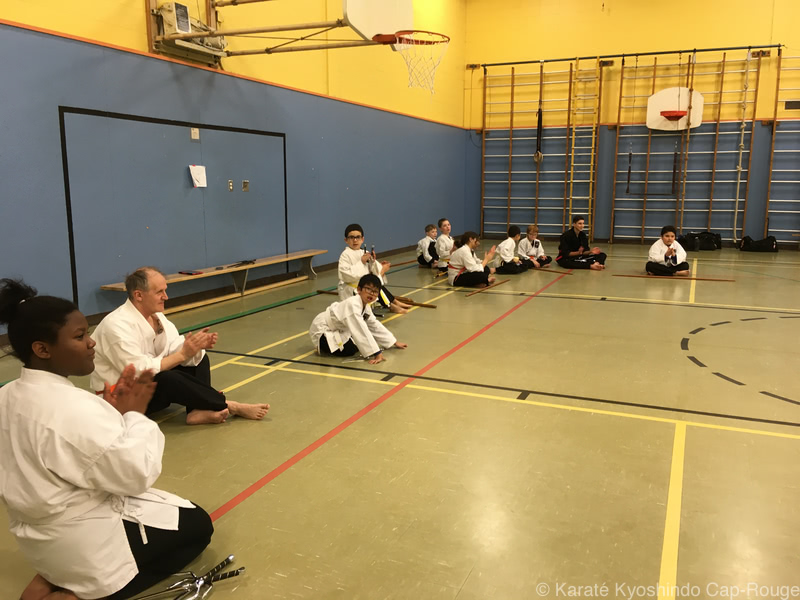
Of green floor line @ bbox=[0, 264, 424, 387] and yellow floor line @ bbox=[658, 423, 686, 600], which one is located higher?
green floor line @ bbox=[0, 264, 424, 387]

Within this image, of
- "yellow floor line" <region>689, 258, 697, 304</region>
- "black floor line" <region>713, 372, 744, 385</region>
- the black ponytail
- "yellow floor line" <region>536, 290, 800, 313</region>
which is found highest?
the black ponytail

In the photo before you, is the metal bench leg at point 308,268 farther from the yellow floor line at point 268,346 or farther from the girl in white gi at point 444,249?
the yellow floor line at point 268,346

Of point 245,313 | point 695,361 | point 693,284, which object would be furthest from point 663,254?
point 245,313

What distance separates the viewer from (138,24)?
750cm

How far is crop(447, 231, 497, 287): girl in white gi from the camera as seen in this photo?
972 cm

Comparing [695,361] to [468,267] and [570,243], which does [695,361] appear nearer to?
[468,267]

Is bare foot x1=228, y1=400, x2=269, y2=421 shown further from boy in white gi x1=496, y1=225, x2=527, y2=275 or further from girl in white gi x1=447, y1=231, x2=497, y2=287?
boy in white gi x1=496, y1=225, x2=527, y2=275

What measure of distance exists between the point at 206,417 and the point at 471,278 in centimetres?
626

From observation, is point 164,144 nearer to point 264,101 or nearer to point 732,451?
point 264,101

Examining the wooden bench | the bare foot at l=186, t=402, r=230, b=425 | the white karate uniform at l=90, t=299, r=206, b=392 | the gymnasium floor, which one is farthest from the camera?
the wooden bench

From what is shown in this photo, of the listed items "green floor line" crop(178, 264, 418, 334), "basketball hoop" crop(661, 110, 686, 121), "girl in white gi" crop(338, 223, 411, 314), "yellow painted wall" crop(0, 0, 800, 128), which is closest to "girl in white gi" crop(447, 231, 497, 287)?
"green floor line" crop(178, 264, 418, 334)

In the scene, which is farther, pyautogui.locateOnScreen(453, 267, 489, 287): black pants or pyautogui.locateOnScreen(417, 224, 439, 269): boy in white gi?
pyautogui.locateOnScreen(417, 224, 439, 269): boy in white gi

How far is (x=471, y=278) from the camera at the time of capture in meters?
9.84

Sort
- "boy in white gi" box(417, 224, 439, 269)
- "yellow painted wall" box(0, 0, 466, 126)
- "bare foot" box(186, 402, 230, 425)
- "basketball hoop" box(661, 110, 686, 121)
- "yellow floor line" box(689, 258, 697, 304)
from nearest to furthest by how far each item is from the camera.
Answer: "bare foot" box(186, 402, 230, 425) → "yellow painted wall" box(0, 0, 466, 126) → "yellow floor line" box(689, 258, 697, 304) → "boy in white gi" box(417, 224, 439, 269) → "basketball hoop" box(661, 110, 686, 121)
